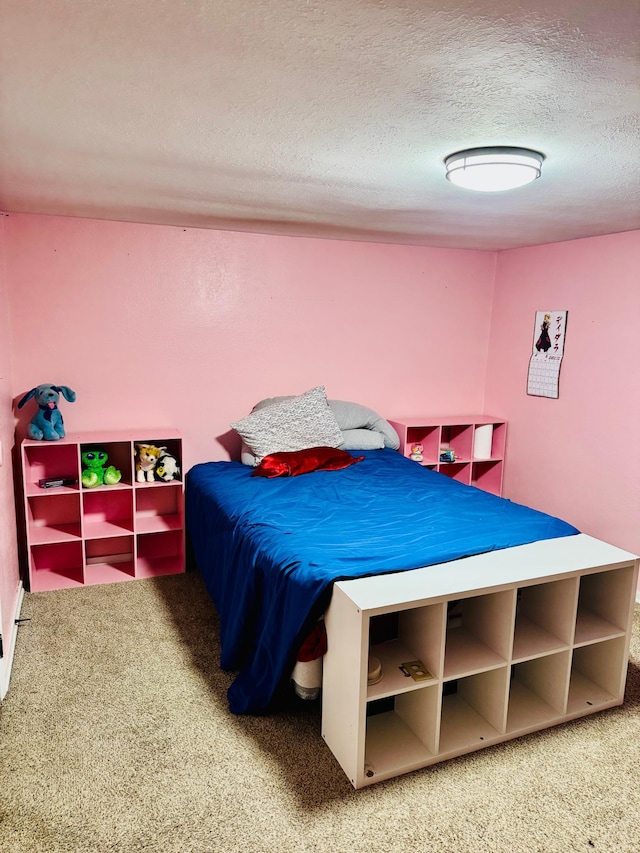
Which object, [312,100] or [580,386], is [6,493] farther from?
[580,386]

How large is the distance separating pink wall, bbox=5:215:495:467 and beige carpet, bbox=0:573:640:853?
1.65m

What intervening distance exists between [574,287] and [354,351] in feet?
4.94

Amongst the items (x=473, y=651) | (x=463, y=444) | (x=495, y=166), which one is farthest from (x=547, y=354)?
(x=473, y=651)

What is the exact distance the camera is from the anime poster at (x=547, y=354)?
3955mm

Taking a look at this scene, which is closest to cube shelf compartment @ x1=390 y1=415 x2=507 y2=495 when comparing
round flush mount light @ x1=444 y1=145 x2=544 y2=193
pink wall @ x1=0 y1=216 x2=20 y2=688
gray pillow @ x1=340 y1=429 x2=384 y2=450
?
gray pillow @ x1=340 y1=429 x2=384 y2=450

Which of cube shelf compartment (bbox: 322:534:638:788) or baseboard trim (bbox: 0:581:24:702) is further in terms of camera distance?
baseboard trim (bbox: 0:581:24:702)

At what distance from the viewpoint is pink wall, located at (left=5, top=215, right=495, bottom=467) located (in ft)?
11.3

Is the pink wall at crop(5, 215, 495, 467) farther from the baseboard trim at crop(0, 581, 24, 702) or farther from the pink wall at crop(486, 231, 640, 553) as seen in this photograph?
the baseboard trim at crop(0, 581, 24, 702)

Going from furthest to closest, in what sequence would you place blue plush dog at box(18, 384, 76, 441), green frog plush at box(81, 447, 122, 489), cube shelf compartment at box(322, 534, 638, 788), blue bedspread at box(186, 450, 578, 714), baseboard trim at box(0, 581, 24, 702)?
green frog plush at box(81, 447, 122, 489) → blue plush dog at box(18, 384, 76, 441) → baseboard trim at box(0, 581, 24, 702) → blue bedspread at box(186, 450, 578, 714) → cube shelf compartment at box(322, 534, 638, 788)

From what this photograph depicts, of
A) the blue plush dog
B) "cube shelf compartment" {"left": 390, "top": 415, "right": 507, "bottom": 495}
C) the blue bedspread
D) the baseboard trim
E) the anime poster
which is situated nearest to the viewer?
the blue bedspread

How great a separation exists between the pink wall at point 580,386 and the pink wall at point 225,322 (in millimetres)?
328

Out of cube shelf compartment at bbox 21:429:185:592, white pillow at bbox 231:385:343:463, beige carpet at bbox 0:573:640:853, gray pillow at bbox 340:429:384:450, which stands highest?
white pillow at bbox 231:385:343:463

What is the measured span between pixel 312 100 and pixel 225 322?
89.5 inches

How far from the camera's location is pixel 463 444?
4.47m
